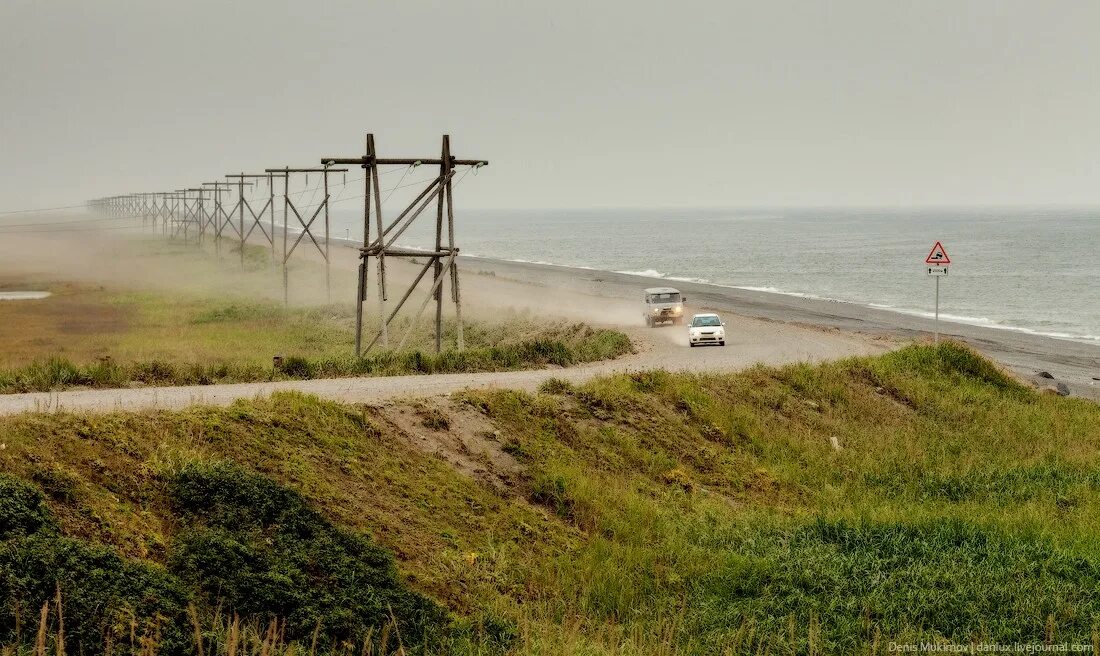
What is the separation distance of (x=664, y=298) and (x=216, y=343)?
20005 mm

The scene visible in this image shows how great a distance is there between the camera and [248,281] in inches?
3519

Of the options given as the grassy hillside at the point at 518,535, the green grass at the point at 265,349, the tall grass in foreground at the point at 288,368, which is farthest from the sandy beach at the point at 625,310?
the grassy hillside at the point at 518,535

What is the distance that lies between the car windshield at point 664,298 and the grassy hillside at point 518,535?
27.2 m

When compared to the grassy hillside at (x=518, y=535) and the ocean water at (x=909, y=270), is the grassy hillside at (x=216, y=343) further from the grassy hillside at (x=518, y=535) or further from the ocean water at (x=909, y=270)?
the ocean water at (x=909, y=270)

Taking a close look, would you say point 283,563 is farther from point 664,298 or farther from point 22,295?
point 22,295

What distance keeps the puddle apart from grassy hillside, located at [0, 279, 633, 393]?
1226mm

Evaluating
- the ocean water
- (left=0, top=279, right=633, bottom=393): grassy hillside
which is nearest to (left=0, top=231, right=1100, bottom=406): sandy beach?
(left=0, top=279, right=633, bottom=393): grassy hillside

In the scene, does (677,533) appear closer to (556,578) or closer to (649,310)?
(556,578)

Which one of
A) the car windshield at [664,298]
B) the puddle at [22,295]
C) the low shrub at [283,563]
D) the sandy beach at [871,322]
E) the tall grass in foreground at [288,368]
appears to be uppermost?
the car windshield at [664,298]

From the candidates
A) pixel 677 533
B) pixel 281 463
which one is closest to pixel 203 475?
pixel 281 463

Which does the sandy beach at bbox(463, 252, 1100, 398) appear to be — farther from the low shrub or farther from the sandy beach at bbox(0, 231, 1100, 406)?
the low shrub

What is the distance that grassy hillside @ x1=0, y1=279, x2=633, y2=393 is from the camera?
902 inches

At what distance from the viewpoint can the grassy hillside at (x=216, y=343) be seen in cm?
2291

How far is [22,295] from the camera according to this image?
77.1 metres
